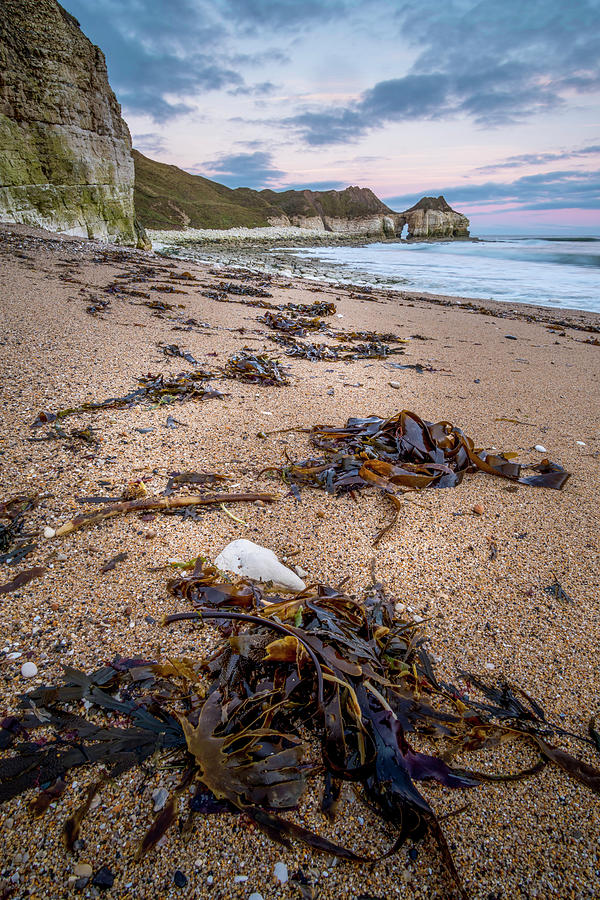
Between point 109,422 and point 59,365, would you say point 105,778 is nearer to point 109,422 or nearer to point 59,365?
point 109,422

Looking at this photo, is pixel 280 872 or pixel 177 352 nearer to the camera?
pixel 280 872

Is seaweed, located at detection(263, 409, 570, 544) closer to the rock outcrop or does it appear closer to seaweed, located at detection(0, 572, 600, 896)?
seaweed, located at detection(0, 572, 600, 896)

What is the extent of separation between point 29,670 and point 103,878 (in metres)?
0.54

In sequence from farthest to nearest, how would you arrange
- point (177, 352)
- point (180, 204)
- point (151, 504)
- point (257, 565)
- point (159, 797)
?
point (180, 204) < point (177, 352) < point (151, 504) < point (257, 565) < point (159, 797)

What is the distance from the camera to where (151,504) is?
6.05ft

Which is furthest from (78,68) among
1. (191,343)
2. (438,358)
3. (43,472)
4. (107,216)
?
(43,472)

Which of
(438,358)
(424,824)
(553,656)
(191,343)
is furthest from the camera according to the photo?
(438,358)

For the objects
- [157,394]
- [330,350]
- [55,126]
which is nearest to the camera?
[157,394]

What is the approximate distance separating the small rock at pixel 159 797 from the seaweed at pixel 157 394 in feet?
6.93

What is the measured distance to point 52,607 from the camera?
4.32 ft

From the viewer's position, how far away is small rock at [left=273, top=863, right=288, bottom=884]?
2.72ft

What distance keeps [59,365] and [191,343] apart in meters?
1.46

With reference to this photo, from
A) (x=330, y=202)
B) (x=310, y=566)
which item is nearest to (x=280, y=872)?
(x=310, y=566)

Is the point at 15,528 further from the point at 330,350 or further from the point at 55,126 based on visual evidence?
the point at 55,126
